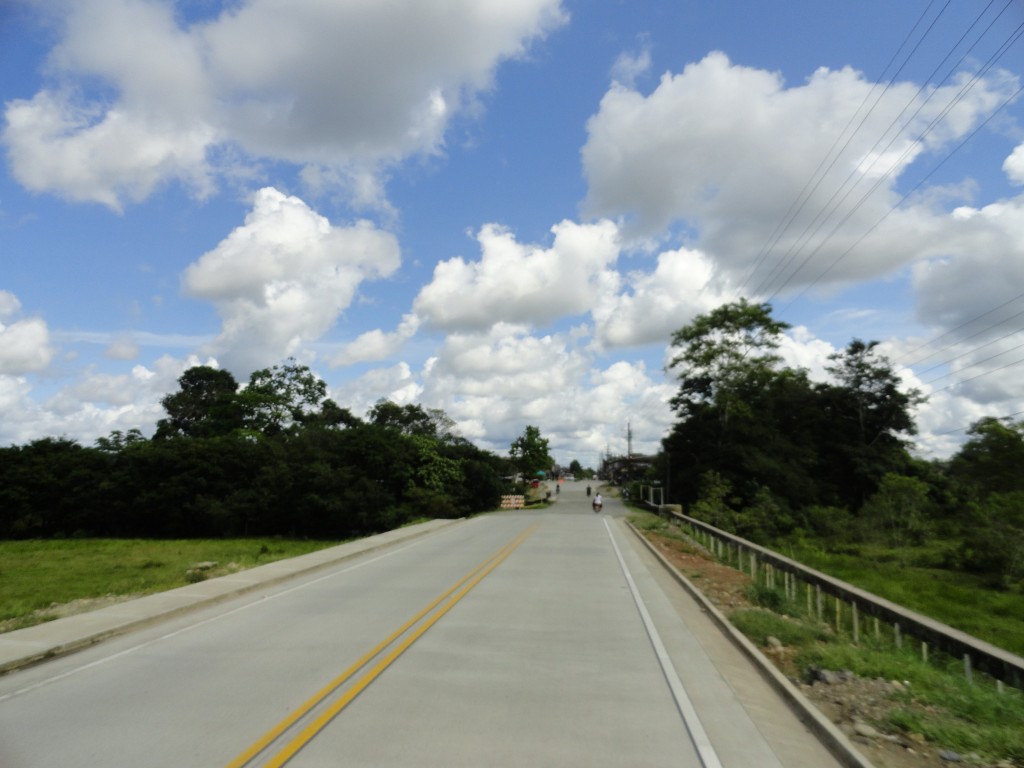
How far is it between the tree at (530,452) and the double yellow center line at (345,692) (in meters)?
68.3

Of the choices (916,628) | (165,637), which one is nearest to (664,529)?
(916,628)

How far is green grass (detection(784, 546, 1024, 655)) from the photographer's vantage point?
67.2 feet

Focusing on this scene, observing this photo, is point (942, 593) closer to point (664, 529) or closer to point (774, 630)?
point (664, 529)

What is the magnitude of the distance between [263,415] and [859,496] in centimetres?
5986

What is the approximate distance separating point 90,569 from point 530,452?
58.2 meters

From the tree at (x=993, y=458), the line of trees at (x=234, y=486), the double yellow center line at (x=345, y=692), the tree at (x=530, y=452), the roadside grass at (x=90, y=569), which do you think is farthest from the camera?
the tree at (x=530, y=452)

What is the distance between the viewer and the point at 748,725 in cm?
651

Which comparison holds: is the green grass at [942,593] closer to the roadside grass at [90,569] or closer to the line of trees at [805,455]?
the line of trees at [805,455]

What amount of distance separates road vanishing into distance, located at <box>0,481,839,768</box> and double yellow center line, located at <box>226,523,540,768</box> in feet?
0.08

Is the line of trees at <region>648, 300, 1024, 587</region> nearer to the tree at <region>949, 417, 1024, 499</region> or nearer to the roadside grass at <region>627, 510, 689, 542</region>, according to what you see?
the tree at <region>949, 417, 1024, 499</region>

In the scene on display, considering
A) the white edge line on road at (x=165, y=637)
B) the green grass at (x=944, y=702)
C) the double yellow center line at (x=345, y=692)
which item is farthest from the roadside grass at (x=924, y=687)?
the white edge line on road at (x=165, y=637)

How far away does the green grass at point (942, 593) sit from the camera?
806 inches

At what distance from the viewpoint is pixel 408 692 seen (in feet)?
23.4

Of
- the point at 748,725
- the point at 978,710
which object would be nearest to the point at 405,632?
the point at 748,725
